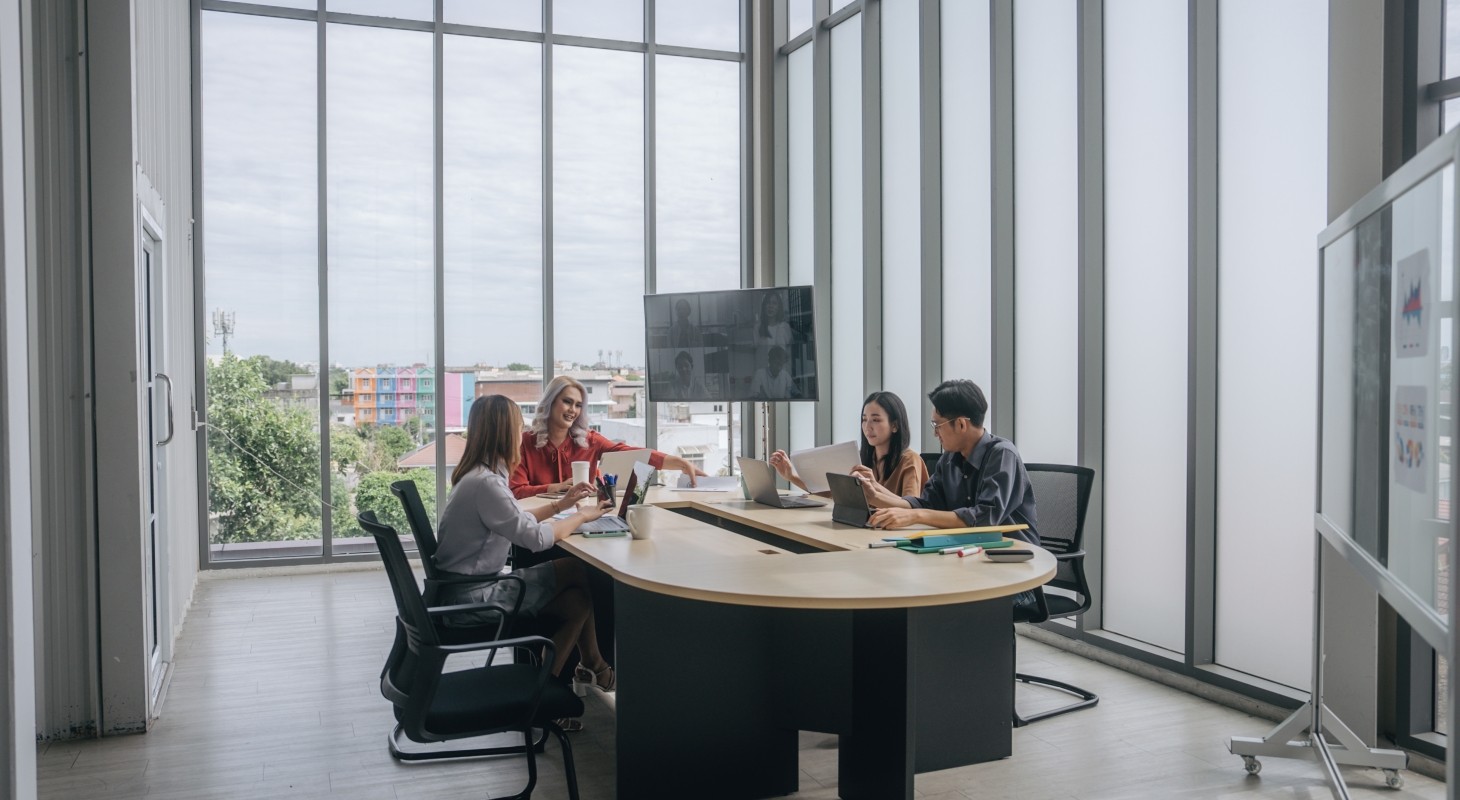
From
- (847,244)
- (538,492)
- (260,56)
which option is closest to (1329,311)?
(538,492)

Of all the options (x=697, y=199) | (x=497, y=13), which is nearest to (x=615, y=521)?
(x=697, y=199)

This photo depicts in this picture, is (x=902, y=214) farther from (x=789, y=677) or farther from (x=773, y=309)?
(x=789, y=677)

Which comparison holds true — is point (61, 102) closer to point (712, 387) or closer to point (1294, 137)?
point (712, 387)

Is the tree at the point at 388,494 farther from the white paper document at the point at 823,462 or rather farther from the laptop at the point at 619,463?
the white paper document at the point at 823,462

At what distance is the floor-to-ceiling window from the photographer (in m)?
7.43

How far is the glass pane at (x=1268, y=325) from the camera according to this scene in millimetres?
4125

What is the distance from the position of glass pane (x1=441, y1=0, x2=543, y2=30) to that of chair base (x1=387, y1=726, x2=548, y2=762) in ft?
18.6

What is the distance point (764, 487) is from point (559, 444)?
1389 mm

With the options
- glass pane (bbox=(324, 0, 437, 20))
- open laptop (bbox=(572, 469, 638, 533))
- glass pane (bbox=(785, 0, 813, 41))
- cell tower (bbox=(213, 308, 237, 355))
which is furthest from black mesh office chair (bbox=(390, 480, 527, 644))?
glass pane (bbox=(785, 0, 813, 41))

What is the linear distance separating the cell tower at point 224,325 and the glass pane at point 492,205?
148 centimetres

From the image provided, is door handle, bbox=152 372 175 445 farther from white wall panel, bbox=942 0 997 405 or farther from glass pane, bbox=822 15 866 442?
glass pane, bbox=822 15 866 442

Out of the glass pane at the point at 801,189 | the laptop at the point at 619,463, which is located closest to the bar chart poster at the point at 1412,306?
the laptop at the point at 619,463

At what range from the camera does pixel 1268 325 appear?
14.2 feet

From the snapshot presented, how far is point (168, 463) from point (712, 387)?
9.97 ft
